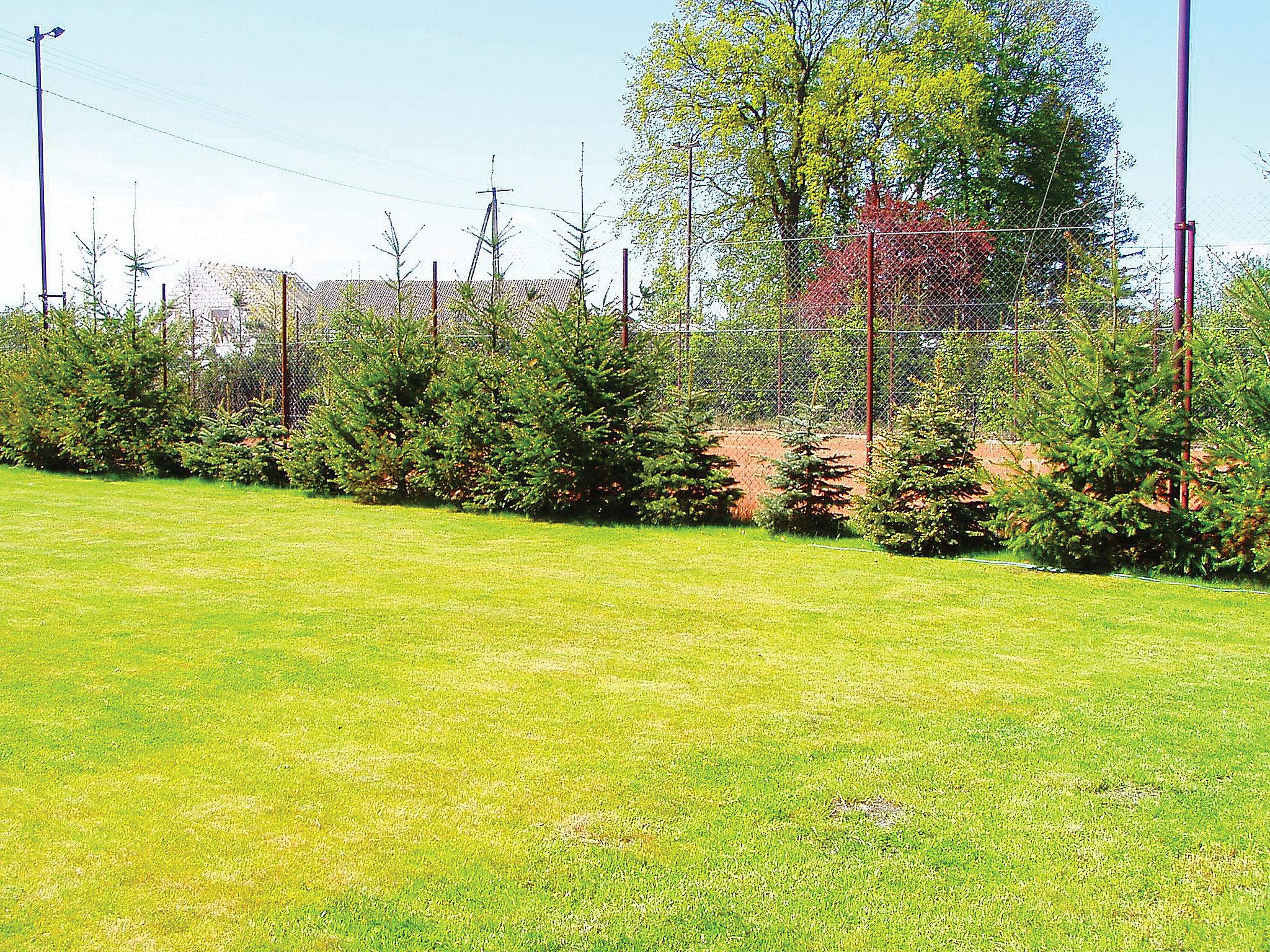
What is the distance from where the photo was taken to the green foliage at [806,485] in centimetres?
1100

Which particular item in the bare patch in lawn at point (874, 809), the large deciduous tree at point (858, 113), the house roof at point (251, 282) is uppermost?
the large deciduous tree at point (858, 113)

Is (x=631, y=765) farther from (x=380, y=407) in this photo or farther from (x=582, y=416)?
(x=380, y=407)

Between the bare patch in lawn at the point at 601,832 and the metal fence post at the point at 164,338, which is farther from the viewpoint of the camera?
the metal fence post at the point at 164,338

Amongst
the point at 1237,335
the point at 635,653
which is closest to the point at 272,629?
the point at 635,653

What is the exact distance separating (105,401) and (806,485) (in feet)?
40.7

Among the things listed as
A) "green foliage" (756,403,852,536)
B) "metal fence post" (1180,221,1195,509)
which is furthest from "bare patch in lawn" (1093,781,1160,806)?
"green foliage" (756,403,852,536)

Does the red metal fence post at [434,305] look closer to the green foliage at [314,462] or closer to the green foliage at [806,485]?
the green foliage at [314,462]

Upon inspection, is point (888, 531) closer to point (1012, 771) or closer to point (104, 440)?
point (1012, 771)

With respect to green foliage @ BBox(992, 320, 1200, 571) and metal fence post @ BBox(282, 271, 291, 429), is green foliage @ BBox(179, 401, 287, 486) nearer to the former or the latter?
metal fence post @ BBox(282, 271, 291, 429)

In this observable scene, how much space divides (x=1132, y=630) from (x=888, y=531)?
321cm

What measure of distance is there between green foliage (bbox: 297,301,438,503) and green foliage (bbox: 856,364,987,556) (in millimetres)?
6293

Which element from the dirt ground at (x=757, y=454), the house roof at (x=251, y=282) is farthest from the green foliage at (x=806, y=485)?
the house roof at (x=251, y=282)

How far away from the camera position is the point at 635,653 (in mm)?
6414

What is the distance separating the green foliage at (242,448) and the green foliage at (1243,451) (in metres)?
12.0
